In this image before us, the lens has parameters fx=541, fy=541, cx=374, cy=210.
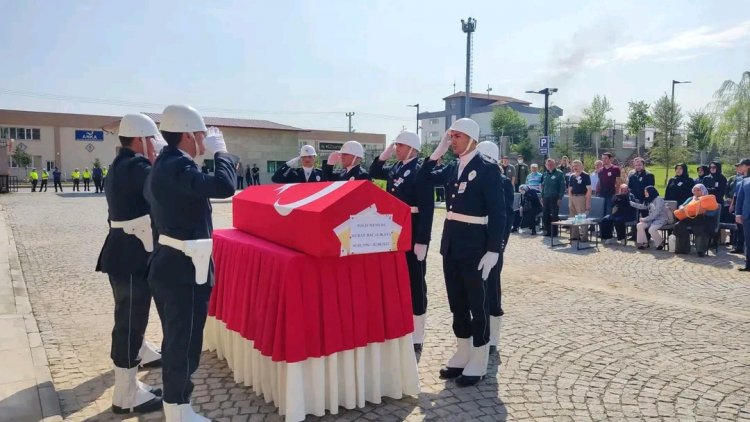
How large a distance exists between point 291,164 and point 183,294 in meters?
3.66

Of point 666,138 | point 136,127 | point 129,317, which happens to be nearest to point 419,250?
point 129,317

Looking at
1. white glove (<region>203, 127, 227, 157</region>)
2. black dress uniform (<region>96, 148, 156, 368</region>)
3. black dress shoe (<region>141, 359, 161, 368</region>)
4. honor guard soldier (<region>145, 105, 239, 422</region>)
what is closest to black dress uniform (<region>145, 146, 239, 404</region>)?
honor guard soldier (<region>145, 105, 239, 422</region>)

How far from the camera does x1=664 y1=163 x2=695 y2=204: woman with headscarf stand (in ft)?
41.0

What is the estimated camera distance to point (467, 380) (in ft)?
14.7

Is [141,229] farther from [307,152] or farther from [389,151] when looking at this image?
[307,152]

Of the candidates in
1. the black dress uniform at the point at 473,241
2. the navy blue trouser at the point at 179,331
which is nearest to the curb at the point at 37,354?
the navy blue trouser at the point at 179,331

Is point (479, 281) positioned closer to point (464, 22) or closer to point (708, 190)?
point (708, 190)

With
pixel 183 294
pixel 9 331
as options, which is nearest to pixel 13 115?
pixel 9 331

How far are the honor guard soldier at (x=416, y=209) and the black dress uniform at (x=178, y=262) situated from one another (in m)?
2.25

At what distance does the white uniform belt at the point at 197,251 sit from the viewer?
3.33m

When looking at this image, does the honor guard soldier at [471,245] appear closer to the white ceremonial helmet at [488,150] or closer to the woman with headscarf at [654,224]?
the white ceremonial helmet at [488,150]

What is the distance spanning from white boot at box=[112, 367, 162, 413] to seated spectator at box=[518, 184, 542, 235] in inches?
464

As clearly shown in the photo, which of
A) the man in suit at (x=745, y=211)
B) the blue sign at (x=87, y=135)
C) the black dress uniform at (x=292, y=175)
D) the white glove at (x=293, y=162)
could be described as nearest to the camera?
the white glove at (x=293, y=162)

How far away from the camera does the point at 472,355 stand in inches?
180
